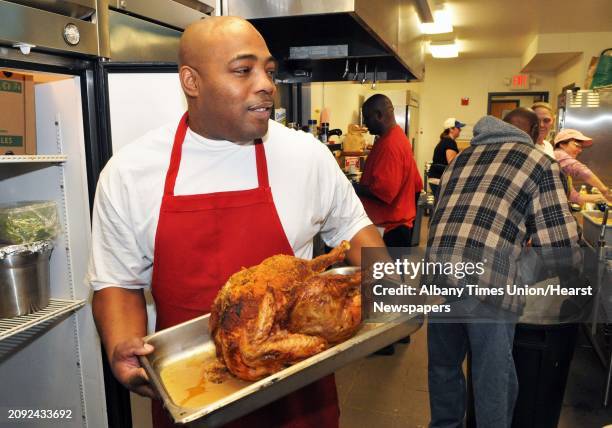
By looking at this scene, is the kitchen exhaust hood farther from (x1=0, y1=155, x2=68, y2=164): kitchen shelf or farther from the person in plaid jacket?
(x1=0, y1=155, x2=68, y2=164): kitchen shelf

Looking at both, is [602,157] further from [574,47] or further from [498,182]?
[498,182]

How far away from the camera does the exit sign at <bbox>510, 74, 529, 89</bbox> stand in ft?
32.7

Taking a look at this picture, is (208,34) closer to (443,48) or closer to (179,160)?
(179,160)

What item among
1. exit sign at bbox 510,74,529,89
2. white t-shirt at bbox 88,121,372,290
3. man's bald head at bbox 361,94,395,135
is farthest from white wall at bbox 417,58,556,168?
white t-shirt at bbox 88,121,372,290

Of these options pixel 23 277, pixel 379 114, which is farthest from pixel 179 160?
pixel 379 114

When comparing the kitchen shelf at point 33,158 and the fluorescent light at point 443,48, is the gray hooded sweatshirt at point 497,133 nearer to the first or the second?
the kitchen shelf at point 33,158

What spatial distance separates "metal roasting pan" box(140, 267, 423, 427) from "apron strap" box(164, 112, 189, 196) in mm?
359

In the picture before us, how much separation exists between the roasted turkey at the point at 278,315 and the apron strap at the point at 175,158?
33 cm

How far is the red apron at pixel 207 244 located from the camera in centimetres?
121

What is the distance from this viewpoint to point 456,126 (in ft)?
26.3

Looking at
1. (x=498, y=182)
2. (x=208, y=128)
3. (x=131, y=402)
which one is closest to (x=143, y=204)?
(x=208, y=128)

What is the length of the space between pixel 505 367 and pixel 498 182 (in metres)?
0.80

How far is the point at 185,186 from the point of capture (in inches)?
49.6

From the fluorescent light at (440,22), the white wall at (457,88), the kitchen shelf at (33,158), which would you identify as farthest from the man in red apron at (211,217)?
the white wall at (457,88)
